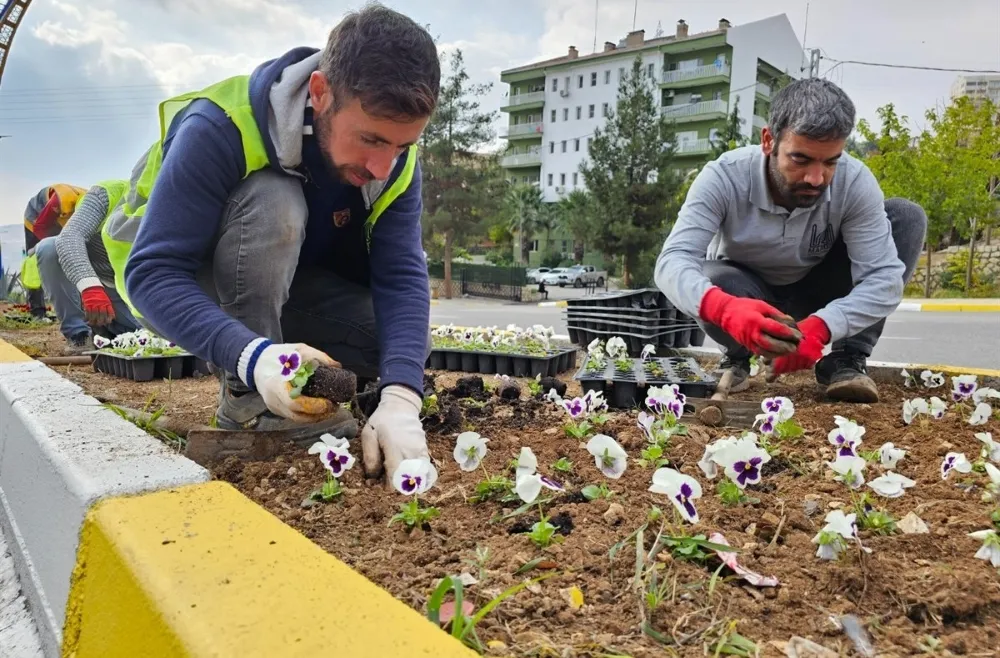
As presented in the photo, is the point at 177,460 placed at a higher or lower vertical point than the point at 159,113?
lower

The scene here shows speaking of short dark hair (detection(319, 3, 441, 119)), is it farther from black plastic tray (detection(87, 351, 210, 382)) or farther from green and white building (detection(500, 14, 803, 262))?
green and white building (detection(500, 14, 803, 262))

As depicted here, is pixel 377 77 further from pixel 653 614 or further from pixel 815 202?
pixel 815 202

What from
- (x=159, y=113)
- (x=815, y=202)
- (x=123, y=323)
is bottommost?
(x=123, y=323)

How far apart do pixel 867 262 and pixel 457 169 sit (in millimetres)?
22473

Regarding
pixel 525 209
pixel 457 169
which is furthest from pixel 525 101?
pixel 457 169

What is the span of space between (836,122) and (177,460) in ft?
7.80

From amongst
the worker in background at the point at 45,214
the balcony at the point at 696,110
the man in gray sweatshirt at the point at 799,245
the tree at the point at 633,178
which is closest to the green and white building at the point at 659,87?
the balcony at the point at 696,110

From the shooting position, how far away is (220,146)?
6.07 ft

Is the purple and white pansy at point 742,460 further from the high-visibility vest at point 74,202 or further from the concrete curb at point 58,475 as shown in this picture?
the high-visibility vest at point 74,202

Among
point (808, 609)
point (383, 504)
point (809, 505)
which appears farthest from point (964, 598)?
point (383, 504)

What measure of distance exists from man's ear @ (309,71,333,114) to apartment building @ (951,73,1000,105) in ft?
79.3

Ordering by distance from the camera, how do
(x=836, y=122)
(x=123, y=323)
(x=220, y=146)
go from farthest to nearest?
1. (x=123, y=323)
2. (x=836, y=122)
3. (x=220, y=146)

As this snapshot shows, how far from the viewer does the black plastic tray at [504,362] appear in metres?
3.80

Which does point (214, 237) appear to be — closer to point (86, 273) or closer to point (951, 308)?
point (86, 273)
